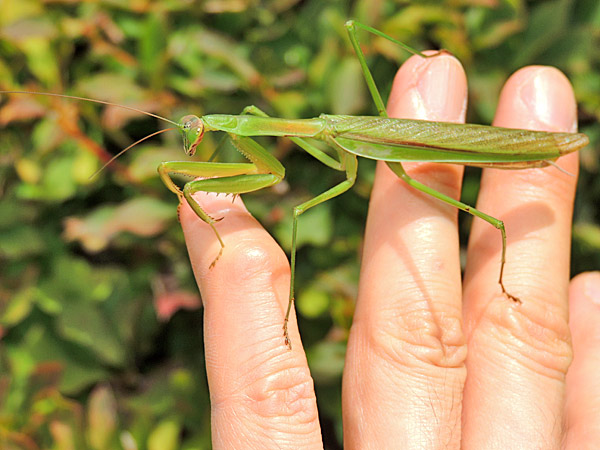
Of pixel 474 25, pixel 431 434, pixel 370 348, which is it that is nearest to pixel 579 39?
pixel 474 25

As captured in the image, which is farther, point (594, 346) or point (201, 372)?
point (201, 372)

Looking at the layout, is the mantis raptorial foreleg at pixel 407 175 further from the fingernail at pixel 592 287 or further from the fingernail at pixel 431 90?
the fingernail at pixel 592 287

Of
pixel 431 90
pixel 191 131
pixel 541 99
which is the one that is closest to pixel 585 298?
pixel 541 99

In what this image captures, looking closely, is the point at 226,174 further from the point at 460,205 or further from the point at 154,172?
the point at 460,205

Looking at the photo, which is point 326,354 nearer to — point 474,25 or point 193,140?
point 193,140

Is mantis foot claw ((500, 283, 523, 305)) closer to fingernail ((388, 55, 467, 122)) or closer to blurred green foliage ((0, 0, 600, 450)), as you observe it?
blurred green foliage ((0, 0, 600, 450))

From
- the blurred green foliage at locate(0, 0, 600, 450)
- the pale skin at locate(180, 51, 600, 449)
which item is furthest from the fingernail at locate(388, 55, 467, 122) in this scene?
the blurred green foliage at locate(0, 0, 600, 450)

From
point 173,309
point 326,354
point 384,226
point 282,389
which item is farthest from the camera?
point 173,309
